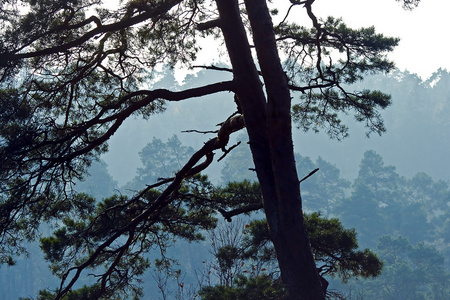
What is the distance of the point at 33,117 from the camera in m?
4.94

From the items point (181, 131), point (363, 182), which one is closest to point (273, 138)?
point (181, 131)

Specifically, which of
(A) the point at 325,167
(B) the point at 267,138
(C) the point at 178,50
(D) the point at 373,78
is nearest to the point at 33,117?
(C) the point at 178,50

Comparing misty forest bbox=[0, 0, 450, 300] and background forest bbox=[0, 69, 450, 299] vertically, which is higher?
background forest bbox=[0, 69, 450, 299]

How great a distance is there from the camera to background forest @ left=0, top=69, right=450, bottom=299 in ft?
104

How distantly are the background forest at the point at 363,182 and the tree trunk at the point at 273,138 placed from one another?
0.34m

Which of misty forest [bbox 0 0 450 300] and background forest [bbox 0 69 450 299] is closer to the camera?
misty forest [bbox 0 0 450 300]

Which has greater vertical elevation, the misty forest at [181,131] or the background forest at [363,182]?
the background forest at [363,182]

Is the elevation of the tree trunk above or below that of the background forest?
below

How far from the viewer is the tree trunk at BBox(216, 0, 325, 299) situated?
3.91 m

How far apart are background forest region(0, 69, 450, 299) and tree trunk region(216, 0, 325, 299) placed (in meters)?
0.34

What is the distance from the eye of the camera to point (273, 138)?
4020 millimetres

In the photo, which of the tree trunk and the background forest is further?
the background forest

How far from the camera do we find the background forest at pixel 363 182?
3181 centimetres

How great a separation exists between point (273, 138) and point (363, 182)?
4241cm
